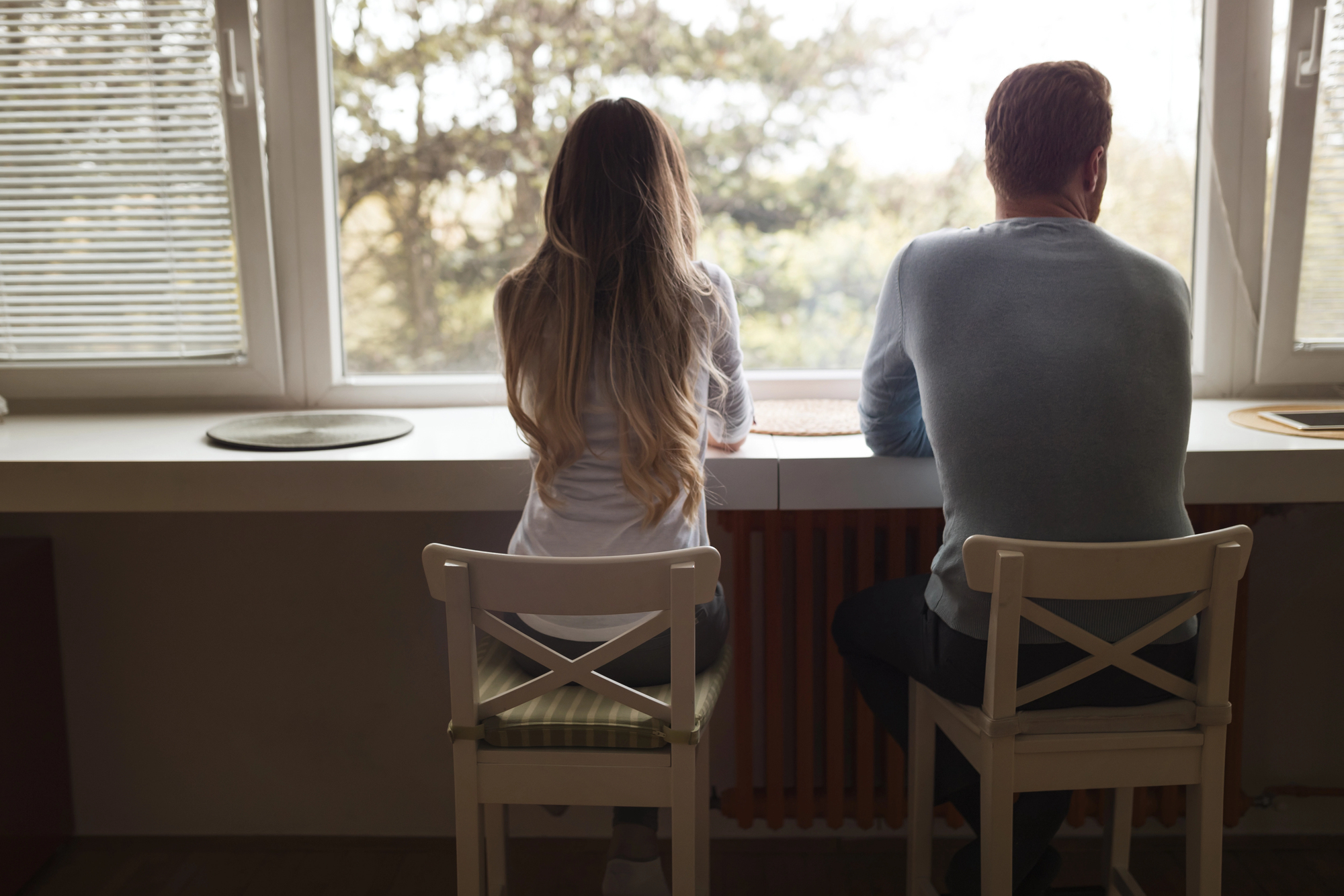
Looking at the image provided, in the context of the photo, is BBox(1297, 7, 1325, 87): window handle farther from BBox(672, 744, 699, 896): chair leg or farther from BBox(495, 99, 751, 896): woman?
BBox(672, 744, 699, 896): chair leg

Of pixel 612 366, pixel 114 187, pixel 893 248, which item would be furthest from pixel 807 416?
pixel 114 187

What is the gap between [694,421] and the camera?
1.22m

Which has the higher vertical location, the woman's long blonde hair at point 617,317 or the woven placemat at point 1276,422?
the woman's long blonde hair at point 617,317

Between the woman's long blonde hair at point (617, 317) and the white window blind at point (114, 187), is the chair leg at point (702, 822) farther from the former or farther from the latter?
the white window blind at point (114, 187)

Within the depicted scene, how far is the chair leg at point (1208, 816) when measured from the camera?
1.12 m

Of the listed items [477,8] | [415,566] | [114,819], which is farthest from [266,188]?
[114,819]

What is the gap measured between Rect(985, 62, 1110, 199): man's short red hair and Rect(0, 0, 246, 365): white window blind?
1.43m

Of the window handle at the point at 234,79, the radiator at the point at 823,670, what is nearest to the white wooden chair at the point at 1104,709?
the radiator at the point at 823,670

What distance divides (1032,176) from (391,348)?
127 cm

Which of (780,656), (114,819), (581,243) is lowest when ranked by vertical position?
(114,819)

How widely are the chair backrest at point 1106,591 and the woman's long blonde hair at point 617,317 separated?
1.33 feet

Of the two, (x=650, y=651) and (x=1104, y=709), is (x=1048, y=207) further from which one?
(x=650, y=651)

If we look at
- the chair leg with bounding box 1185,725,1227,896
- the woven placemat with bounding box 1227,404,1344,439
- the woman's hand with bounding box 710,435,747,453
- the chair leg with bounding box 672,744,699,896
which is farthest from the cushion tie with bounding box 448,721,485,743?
the woven placemat with bounding box 1227,404,1344,439

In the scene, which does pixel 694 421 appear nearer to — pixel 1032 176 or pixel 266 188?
pixel 1032 176
